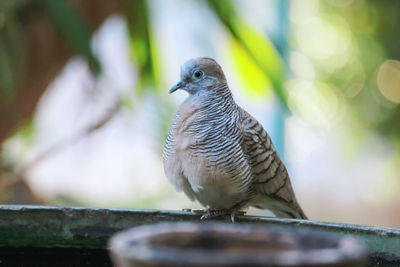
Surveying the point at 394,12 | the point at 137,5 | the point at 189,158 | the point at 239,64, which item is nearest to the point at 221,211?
the point at 189,158

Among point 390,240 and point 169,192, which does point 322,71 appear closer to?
point 169,192

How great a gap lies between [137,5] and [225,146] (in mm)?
1573

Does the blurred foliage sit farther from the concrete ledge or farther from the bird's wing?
the concrete ledge

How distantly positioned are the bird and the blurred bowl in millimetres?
1399

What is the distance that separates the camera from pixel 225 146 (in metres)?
2.15

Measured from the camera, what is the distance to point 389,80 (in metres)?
5.30

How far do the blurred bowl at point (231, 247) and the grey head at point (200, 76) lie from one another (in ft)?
5.09

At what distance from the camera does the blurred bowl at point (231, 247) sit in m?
0.60

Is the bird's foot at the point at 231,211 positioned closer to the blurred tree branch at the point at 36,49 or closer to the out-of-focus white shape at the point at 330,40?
the blurred tree branch at the point at 36,49

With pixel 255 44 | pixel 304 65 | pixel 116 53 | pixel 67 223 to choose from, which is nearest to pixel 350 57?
pixel 304 65

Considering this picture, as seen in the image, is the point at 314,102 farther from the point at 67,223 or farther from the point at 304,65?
the point at 67,223

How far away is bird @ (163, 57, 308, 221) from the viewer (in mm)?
2156

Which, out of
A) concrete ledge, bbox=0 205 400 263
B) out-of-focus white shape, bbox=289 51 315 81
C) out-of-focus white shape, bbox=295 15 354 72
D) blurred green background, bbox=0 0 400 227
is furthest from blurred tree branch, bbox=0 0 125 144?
out-of-focus white shape, bbox=295 15 354 72

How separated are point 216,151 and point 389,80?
11.9ft
